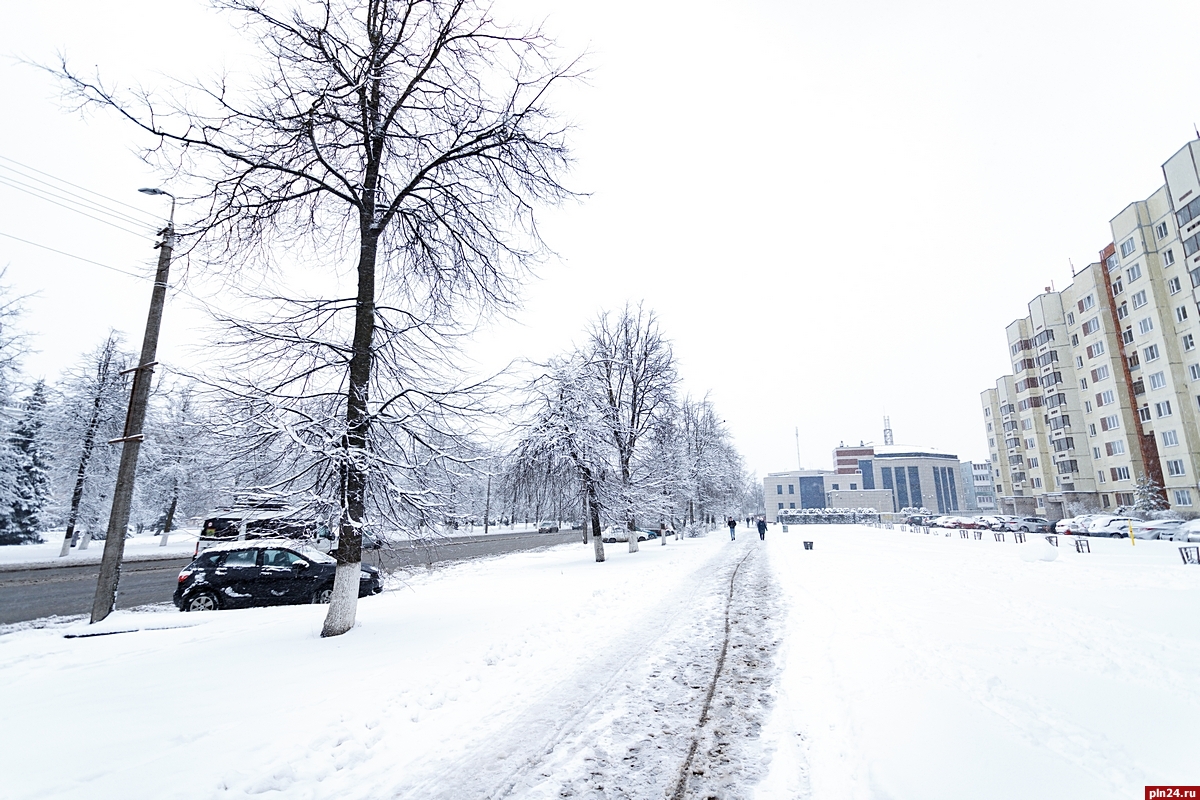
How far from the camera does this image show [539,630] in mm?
9188

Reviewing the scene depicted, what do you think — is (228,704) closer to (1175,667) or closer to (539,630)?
(539,630)

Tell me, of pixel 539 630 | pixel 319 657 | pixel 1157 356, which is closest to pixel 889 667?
pixel 539 630

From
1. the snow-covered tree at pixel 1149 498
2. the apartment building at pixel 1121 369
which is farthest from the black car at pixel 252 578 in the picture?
the apartment building at pixel 1121 369

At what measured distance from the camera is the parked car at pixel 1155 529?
28875 millimetres

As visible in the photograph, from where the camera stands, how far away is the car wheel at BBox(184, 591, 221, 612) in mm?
11789

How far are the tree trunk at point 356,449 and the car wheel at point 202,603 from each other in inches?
216

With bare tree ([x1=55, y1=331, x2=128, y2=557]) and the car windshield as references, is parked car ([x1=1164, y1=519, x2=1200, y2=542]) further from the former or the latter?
bare tree ([x1=55, y1=331, x2=128, y2=557])

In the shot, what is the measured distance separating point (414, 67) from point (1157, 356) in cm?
5930

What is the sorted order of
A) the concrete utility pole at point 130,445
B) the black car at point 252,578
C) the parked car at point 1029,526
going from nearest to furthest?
the concrete utility pole at point 130,445
the black car at point 252,578
the parked car at point 1029,526

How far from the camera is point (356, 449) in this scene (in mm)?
7852

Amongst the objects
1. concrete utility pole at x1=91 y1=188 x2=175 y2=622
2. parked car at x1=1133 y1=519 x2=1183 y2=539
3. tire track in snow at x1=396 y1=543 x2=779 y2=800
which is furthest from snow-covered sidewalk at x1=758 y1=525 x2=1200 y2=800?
parked car at x1=1133 y1=519 x2=1183 y2=539

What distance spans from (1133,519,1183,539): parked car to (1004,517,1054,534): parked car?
43.9ft

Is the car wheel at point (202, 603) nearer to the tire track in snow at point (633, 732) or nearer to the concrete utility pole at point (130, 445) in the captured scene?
the concrete utility pole at point (130, 445)

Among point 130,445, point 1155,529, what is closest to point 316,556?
point 130,445
